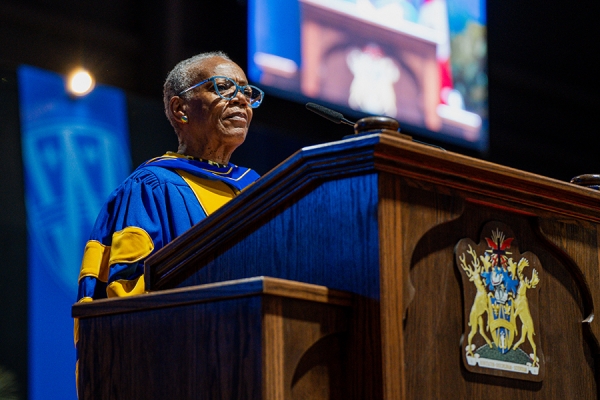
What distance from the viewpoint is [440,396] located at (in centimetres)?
138

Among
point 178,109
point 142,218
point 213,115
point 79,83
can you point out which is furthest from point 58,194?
point 142,218

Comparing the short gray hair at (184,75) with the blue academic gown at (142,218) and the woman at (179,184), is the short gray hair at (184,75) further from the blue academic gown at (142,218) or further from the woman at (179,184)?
the blue academic gown at (142,218)

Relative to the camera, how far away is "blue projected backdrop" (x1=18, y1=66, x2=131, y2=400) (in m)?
3.36

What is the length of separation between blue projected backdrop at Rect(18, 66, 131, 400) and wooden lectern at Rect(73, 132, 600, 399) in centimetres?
182

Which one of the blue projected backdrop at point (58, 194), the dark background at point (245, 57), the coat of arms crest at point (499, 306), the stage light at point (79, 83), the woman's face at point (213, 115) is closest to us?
the coat of arms crest at point (499, 306)

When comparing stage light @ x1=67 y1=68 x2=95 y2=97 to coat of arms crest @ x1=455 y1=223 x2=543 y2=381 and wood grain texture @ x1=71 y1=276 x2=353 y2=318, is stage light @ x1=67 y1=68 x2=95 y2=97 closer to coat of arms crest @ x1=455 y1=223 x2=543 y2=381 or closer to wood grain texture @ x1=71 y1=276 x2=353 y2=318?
wood grain texture @ x1=71 y1=276 x2=353 y2=318

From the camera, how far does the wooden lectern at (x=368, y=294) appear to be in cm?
132

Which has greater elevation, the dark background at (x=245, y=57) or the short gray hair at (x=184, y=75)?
the dark background at (x=245, y=57)

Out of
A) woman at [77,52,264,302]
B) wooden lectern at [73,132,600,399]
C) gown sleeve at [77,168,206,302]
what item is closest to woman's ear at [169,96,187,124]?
woman at [77,52,264,302]

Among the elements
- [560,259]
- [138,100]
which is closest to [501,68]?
[138,100]

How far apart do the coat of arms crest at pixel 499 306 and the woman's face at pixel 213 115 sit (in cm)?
114

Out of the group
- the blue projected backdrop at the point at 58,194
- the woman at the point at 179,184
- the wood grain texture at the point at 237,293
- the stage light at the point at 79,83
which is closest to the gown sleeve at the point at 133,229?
the woman at the point at 179,184

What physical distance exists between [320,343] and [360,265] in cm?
13

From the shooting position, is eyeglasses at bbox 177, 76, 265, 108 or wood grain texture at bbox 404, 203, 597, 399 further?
eyeglasses at bbox 177, 76, 265, 108
